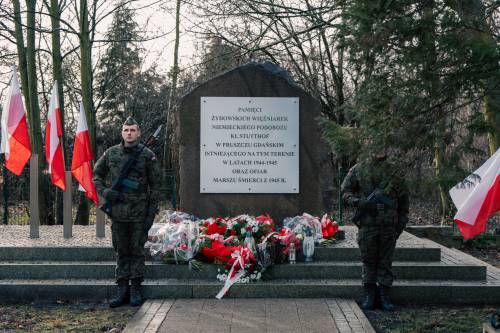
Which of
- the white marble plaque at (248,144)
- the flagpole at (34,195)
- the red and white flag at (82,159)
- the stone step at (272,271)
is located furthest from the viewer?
the red and white flag at (82,159)

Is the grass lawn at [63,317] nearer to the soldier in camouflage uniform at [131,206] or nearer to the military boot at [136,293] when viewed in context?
the military boot at [136,293]

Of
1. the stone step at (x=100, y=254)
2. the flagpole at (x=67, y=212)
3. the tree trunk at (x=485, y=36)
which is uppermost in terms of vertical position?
the tree trunk at (x=485, y=36)

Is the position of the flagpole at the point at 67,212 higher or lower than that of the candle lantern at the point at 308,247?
higher

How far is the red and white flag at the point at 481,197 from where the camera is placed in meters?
5.78

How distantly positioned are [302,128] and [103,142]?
21717 millimetres

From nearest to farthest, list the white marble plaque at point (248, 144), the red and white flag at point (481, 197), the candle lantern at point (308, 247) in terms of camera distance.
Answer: the red and white flag at point (481, 197) → the candle lantern at point (308, 247) → the white marble plaque at point (248, 144)

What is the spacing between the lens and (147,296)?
7906 millimetres

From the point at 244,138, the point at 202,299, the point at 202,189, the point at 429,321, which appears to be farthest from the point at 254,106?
the point at 429,321

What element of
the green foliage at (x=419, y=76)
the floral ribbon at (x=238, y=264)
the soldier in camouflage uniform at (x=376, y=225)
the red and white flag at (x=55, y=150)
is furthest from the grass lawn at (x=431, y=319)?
the red and white flag at (x=55, y=150)

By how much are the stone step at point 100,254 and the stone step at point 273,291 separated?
77 centimetres

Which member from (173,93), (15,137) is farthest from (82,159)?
(173,93)

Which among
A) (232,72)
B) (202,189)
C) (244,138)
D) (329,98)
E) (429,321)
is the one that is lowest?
(429,321)

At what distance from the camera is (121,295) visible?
7.68 metres

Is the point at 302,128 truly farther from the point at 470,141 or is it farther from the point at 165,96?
the point at 165,96
